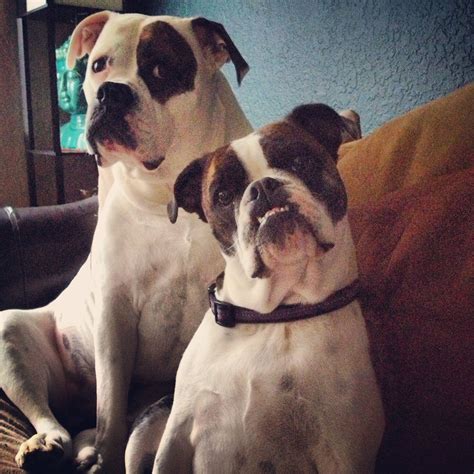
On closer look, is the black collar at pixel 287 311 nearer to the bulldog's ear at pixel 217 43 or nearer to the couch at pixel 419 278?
the couch at pixel 419 278

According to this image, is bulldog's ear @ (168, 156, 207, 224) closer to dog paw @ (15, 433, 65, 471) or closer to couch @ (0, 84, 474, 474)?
couch @ (0, 84, 474, 474)

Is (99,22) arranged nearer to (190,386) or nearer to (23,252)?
(190,386)

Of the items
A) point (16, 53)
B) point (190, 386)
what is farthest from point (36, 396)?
point (16, 53)

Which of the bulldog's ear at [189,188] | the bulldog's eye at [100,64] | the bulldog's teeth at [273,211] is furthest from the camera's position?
the bulldog's eye at [100,64]

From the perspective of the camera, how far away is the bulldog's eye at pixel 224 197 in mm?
727

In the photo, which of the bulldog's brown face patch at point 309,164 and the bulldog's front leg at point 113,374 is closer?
the bulldog's brown face patch at point 309,164

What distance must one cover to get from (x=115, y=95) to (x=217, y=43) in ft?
0.57

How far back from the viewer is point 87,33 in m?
0.96

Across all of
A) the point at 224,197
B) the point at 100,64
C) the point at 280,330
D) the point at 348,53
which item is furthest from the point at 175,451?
the point at 348,53

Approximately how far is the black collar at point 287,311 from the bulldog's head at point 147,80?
233 mm

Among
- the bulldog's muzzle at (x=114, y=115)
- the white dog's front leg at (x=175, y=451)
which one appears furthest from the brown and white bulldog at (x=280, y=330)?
the bulldog's muzzle at (x=114, y=115)

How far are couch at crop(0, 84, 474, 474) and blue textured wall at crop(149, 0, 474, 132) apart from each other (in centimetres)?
9

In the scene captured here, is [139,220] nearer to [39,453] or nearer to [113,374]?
[113,374]

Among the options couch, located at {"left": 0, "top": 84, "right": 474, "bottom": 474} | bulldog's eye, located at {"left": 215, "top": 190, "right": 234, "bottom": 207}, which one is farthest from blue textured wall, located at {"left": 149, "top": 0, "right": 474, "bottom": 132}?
bulldog's eye, located at {"left": 215, "top": 190, "right": 234, "bottom": 207}
